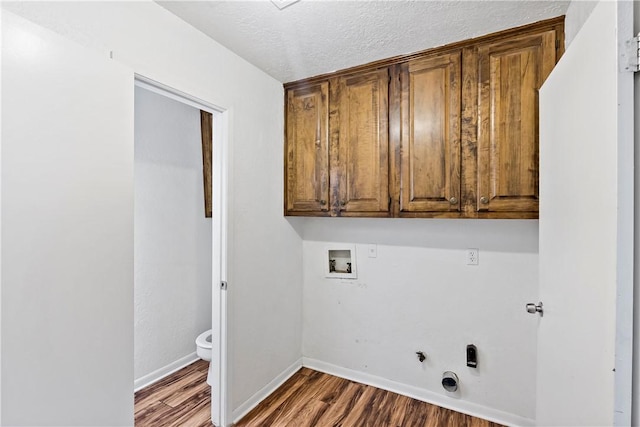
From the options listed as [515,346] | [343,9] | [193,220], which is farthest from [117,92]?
[515,346]

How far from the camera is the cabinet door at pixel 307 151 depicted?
2.17 meters

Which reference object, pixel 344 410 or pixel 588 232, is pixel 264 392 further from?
pixel 588 232

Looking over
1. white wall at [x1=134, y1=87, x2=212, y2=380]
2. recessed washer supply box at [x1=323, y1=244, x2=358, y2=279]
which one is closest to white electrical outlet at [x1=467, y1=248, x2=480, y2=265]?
recessed washer supply box at [x1=323, y1=244, x2=358, y2=279]

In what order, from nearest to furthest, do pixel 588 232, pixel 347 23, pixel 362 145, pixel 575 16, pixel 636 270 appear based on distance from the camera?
pixel 636 270
pixel 588 232
pixel 575 16
pixel 347 23
pixel 362 145

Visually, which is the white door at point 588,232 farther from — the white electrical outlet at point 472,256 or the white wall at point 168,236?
the white wall at point 168,236

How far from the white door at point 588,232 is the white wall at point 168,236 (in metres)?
2.46

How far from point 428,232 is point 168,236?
2.00 metres

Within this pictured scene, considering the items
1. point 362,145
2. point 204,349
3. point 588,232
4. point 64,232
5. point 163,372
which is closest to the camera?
point 588,232

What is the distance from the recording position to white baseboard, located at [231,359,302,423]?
1897mm

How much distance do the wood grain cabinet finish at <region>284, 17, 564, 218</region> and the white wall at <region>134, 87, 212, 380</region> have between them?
0.92m

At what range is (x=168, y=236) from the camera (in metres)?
2.44

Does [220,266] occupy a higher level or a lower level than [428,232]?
lower

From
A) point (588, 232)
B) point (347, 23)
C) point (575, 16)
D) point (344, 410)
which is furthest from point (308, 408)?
point (575, 16)

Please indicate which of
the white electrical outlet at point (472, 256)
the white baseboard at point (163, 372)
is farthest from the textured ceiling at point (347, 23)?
the white baseboard at point (163, 372)
